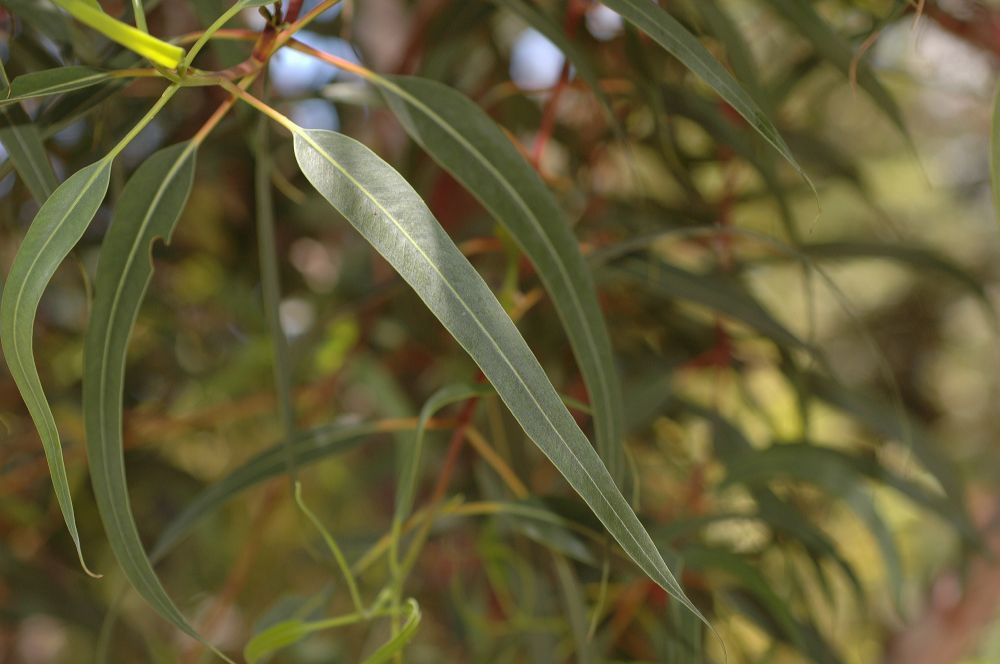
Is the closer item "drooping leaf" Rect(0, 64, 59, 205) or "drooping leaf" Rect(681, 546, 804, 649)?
"drooping leaf" Rect(0, 64, 59, 205)

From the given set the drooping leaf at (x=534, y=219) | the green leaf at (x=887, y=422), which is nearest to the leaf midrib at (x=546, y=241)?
the drooping leaf at (x=534, y=219)

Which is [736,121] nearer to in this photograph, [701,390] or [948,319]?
[701,390]

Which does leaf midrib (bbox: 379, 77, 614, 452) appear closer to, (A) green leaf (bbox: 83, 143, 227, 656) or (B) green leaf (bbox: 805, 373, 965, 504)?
(A) green leaf (bbox: 83, 143, 227, 656)

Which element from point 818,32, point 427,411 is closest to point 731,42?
point 818,32

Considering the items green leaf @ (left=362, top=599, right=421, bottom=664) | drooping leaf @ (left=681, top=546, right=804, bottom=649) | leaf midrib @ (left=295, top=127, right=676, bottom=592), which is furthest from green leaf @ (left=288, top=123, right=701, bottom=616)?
drooping leaf @ (left=681, top=546, right=804, bottom=649)

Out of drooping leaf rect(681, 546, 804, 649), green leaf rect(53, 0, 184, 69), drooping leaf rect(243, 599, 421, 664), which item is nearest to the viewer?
green leaf rect(53, 0, 184, 69)

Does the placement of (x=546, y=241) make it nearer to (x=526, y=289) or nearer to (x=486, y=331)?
(x=486, y=331)

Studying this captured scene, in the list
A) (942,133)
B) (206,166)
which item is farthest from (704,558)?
(942,133)
